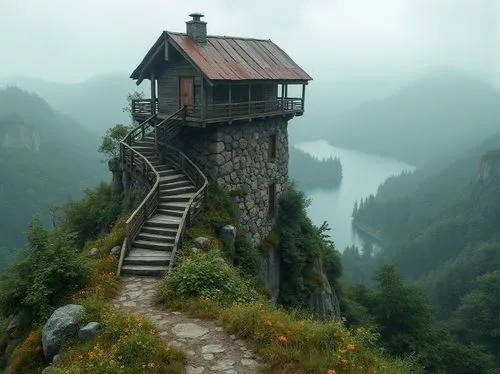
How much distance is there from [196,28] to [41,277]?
51.7 ft

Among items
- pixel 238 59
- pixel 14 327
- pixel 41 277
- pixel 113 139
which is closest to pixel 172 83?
pixel 238 59

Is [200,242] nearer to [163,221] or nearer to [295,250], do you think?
[163,221]

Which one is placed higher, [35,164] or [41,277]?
[35,164]

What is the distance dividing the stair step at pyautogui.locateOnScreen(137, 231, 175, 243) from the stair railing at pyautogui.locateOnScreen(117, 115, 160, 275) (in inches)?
9.2

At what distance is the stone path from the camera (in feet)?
27.7

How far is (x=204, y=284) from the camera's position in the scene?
11859 millimetres

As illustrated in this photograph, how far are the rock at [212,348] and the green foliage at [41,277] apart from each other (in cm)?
495

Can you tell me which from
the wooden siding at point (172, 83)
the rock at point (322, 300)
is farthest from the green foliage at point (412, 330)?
the wooden siding at point (172, 83)

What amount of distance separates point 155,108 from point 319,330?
1949 centimetres

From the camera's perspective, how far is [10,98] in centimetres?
19412

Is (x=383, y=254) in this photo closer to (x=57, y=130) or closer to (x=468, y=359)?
(x=468, y=359)

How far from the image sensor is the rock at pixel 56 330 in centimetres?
975

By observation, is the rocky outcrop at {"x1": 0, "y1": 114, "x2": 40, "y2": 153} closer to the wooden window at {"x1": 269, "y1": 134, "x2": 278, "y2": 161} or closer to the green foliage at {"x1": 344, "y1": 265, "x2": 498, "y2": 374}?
the green foliage at {"x1": 344, "y1": 265, "x2": 498, "y2": 374}

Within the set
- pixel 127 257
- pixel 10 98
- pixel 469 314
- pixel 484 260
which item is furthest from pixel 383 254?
pixel 10 98
